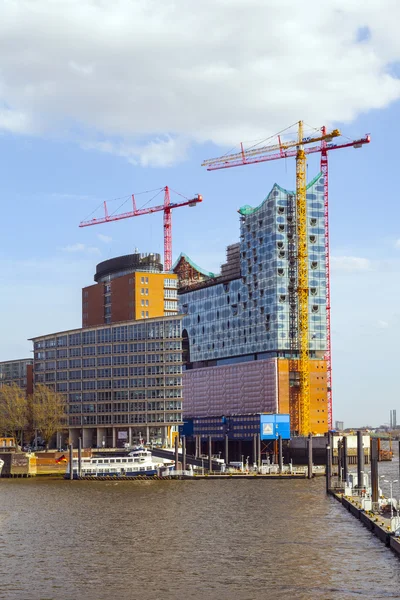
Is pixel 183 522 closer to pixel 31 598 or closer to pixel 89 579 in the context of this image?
pixel 89 579

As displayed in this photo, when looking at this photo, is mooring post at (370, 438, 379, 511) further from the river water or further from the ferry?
the ferry

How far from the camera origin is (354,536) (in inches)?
3174

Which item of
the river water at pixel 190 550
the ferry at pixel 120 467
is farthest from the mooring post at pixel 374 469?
the ferry at pixel 120 467

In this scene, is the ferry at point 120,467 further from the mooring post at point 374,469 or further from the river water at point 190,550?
the mooring post at point 374,469

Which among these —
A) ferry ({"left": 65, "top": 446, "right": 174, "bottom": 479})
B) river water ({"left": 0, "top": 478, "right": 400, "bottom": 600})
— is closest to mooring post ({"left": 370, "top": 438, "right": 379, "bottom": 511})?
river water ({"left": 0, "top": 478, "right": 400, "bottom": 600})

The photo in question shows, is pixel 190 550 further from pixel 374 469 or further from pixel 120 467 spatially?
pixel 120 467

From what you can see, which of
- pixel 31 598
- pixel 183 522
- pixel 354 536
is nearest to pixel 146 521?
pixel 183 522

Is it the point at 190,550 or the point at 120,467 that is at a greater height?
the point at 190,550

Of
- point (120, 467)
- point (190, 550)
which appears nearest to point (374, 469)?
point (190, 550)

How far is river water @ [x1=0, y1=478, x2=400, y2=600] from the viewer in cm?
5875

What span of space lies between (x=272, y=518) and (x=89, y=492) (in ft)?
149

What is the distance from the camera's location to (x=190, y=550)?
74.1 m

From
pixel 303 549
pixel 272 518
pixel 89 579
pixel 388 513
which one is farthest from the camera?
pixel 272 518

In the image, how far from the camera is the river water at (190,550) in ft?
193
